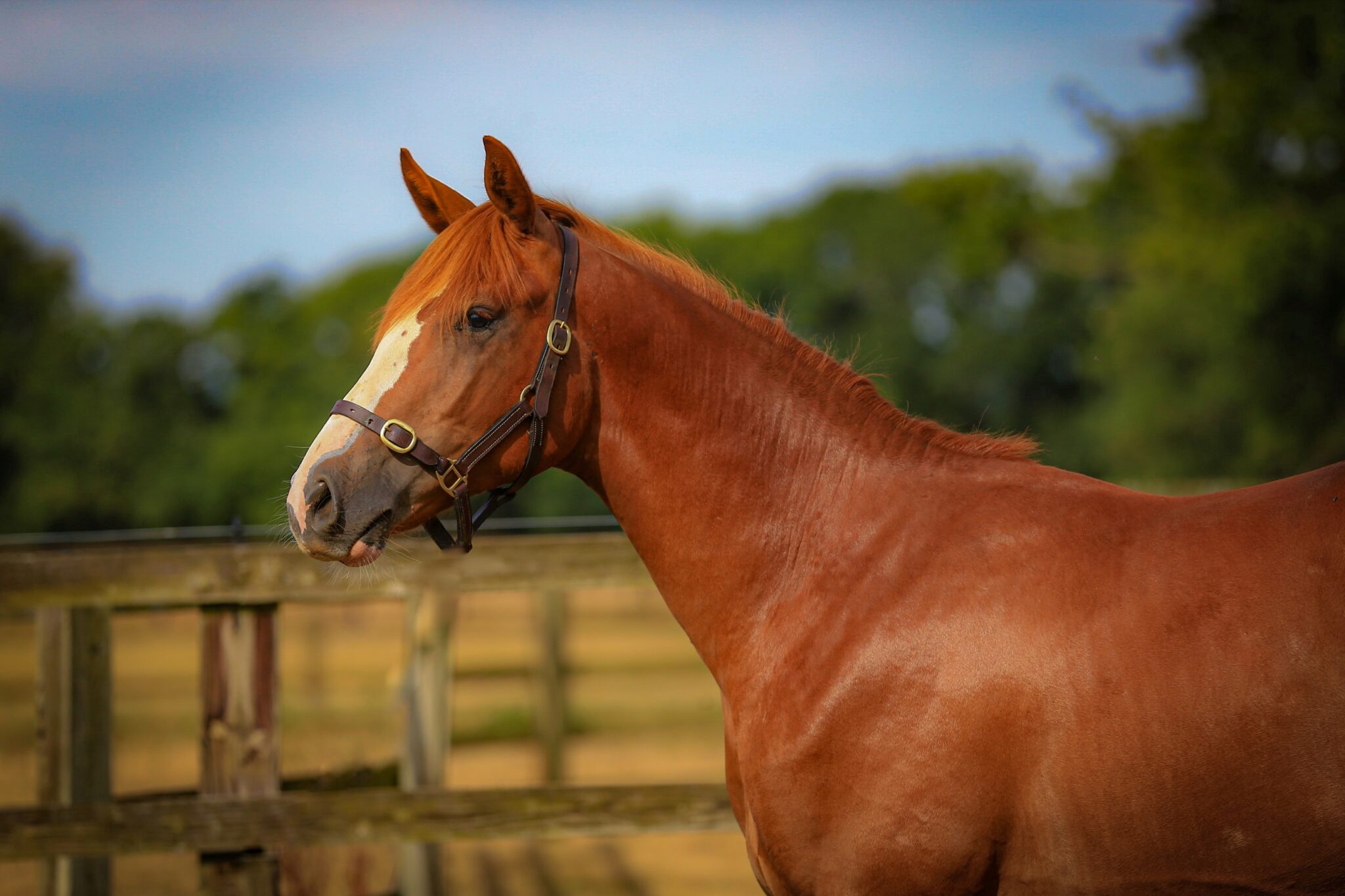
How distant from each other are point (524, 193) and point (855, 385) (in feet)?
3.20

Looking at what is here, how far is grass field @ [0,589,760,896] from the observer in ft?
17.5

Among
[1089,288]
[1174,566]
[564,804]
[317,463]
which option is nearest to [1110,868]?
[1174,566]

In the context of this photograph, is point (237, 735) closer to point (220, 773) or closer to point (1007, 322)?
point (220, 773)

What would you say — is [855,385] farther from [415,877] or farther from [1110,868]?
[415,877]

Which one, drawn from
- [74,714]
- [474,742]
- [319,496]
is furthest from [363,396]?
[474,742]

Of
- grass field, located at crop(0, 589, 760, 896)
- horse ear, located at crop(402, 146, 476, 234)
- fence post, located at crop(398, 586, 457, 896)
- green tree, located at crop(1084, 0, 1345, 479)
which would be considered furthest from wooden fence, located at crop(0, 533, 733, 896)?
green tree, located at crop(1084, 0, 1345, 479)

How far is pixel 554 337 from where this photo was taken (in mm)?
2449

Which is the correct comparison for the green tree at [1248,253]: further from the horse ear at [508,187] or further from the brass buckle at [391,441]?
the brass buckle at [391,441]

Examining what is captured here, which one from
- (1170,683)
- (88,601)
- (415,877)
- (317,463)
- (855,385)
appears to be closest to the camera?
(1170,683)

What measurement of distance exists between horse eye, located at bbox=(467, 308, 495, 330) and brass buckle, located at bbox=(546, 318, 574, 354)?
5.4 inches

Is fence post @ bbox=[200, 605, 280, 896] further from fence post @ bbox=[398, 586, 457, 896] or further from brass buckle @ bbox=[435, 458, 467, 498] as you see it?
brass buckle @ bbox=[435, 458, 467, 498]

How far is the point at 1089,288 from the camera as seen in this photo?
46.6m

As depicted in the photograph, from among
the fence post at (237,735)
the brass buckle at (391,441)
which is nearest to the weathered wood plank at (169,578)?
the fence post at (237,735)

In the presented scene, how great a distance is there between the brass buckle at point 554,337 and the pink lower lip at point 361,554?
2.07 feet
